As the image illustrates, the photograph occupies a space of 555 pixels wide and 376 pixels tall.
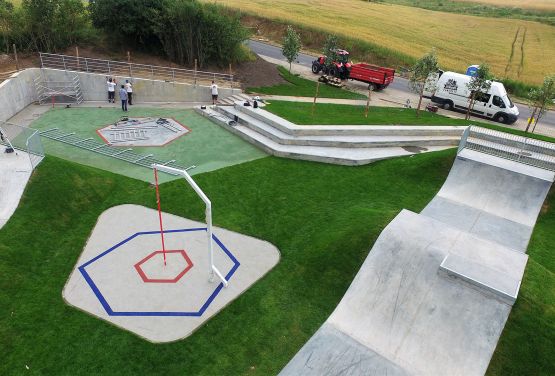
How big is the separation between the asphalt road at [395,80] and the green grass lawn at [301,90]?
691 cm

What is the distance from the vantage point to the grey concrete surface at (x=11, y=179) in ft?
43.8

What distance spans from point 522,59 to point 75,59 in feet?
172

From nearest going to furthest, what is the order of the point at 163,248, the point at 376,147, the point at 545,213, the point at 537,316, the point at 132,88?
the point at 537,316 < the point at 163,248 < the point at 545,213 < the point at 376,147 < the point at 132,88

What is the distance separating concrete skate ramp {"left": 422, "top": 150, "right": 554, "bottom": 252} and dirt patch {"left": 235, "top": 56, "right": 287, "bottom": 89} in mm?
17720

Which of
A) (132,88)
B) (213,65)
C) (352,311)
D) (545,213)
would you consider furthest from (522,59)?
(352,311)

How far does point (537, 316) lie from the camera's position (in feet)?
32.1

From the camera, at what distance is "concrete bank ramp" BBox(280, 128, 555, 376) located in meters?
9.34

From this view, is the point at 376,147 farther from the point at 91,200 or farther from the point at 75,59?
the point at 75,59

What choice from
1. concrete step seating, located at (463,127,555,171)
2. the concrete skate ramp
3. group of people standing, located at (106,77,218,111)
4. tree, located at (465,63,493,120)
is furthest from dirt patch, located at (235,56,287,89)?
the concrete skate ramp

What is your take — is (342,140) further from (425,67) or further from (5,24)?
(5,24)

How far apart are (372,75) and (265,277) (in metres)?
25.3

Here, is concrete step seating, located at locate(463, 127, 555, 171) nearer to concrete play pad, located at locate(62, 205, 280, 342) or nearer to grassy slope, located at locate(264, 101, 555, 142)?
grassy slope, located at locate(264, 101, 555, 142)

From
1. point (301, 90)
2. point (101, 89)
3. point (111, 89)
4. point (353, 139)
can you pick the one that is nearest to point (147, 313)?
point (353, 139)

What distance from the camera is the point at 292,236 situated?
45.9ft
